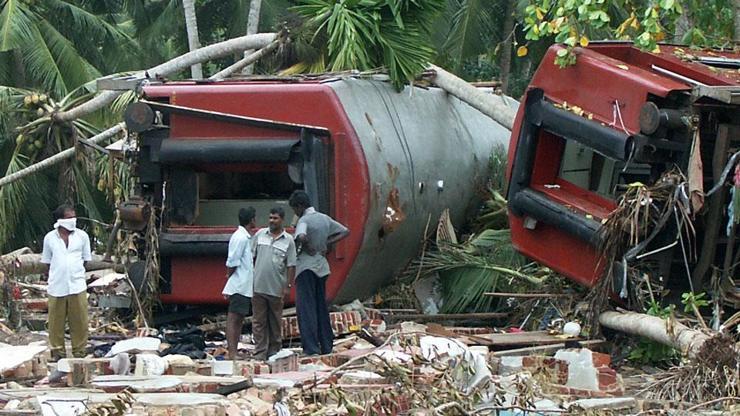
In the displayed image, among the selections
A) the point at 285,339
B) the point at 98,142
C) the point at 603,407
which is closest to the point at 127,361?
the point at 285,339

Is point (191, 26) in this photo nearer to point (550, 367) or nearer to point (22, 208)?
point (22, 208)

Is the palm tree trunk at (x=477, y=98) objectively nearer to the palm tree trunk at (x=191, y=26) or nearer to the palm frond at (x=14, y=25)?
the palm tree trunk at (x=191, y=26)

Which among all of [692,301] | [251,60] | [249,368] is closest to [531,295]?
[692,301]

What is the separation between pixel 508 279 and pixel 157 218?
3.49 meters

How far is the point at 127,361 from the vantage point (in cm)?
1082

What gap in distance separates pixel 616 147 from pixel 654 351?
1.74 m

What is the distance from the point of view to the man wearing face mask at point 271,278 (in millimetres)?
11914

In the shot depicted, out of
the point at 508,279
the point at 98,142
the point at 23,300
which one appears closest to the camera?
the point at 508,279

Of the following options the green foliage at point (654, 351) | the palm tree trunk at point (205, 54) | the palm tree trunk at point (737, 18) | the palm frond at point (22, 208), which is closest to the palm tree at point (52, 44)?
the palm frond at point (22, 208)

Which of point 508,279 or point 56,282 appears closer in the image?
point 56,282

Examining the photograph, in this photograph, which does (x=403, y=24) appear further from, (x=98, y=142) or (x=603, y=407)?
(x=603, y=407)

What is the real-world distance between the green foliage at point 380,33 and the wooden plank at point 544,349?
4.04m

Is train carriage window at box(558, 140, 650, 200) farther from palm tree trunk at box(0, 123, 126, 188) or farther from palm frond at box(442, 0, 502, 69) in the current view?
palm frond at box(442, 0, 502, 69)

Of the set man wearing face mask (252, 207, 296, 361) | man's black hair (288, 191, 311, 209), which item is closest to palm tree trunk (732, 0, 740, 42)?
man's black hair (288, 191, 311, 209)
